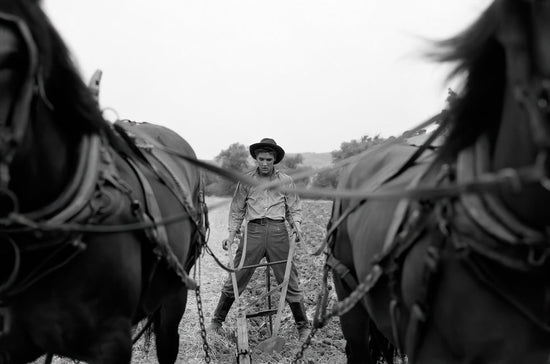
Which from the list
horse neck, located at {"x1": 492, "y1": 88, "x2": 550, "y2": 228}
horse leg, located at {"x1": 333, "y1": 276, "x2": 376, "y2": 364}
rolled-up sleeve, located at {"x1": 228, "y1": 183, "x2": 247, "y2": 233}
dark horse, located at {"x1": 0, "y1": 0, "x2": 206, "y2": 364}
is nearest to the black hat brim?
rolled-up sleeve, located at {"x1": 228, "y1": 183, "x2": 247, "y2": 233}

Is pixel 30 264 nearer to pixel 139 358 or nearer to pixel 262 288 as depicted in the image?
pixel 139 358

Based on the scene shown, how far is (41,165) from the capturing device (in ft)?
7.85

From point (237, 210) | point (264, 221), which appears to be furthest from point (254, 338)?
point (237, 210)

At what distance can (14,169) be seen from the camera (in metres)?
2.28

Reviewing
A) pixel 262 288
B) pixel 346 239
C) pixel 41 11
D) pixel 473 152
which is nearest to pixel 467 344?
pixel 473 152

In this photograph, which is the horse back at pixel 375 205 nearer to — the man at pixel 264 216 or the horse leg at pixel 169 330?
the horse leg at pixel 169 330

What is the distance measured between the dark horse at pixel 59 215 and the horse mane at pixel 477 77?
1284 mm

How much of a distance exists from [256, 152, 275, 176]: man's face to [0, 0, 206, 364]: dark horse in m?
3.13

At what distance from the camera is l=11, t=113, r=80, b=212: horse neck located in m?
2.31

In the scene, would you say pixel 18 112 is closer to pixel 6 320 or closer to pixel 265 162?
pixel 6 320

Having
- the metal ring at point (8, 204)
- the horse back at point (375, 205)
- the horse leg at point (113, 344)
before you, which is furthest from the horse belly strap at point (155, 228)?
the horse back at point (375, 205)

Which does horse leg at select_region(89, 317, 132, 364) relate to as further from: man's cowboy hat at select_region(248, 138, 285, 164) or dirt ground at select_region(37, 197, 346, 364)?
man's cowboy hat at select_region(248, 138, 285, 164)

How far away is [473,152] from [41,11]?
5.72 ft

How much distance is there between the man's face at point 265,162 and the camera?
20.1 feet
